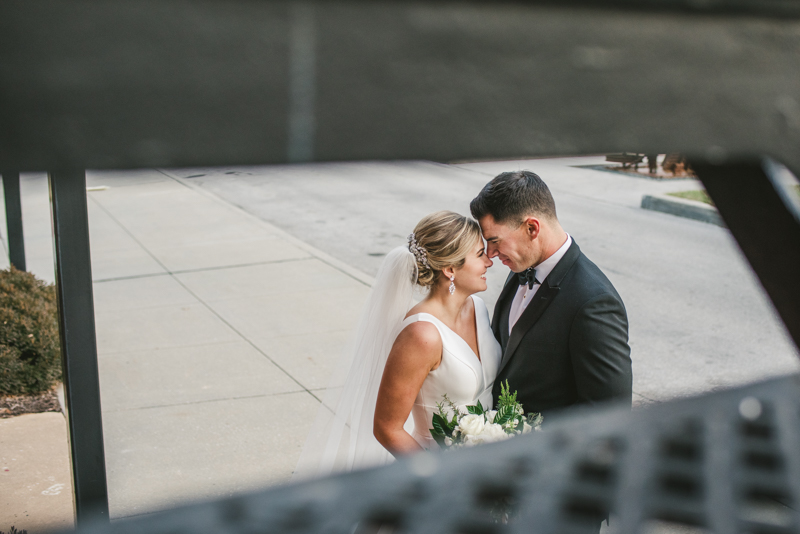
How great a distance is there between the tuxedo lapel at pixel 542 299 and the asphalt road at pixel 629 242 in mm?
981

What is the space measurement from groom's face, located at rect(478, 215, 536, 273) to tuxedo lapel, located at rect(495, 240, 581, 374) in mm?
224

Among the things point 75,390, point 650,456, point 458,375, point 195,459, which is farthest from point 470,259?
point 650,456

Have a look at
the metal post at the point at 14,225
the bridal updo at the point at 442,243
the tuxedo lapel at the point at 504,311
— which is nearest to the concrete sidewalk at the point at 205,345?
the metal post at the point at 14,225

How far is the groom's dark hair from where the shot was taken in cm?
334

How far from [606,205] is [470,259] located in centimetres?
1132

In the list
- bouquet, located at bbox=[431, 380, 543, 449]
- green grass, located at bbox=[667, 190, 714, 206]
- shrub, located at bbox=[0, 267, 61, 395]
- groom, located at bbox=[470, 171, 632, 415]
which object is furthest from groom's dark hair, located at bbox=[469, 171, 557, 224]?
green grass, located at bbox=[667, 190, 714, 206]

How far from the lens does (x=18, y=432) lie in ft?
17.1

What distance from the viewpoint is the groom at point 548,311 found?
285 cm

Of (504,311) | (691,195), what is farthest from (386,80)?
(691,195)

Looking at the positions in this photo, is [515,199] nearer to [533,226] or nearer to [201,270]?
[533,226]

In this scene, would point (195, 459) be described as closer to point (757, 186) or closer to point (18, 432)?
point (18, 432)

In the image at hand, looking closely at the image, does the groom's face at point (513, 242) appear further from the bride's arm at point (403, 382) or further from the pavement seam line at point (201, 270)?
the pavement seam line at point (201, 270)

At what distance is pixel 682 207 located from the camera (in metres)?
13.2

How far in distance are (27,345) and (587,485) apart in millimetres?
6066
